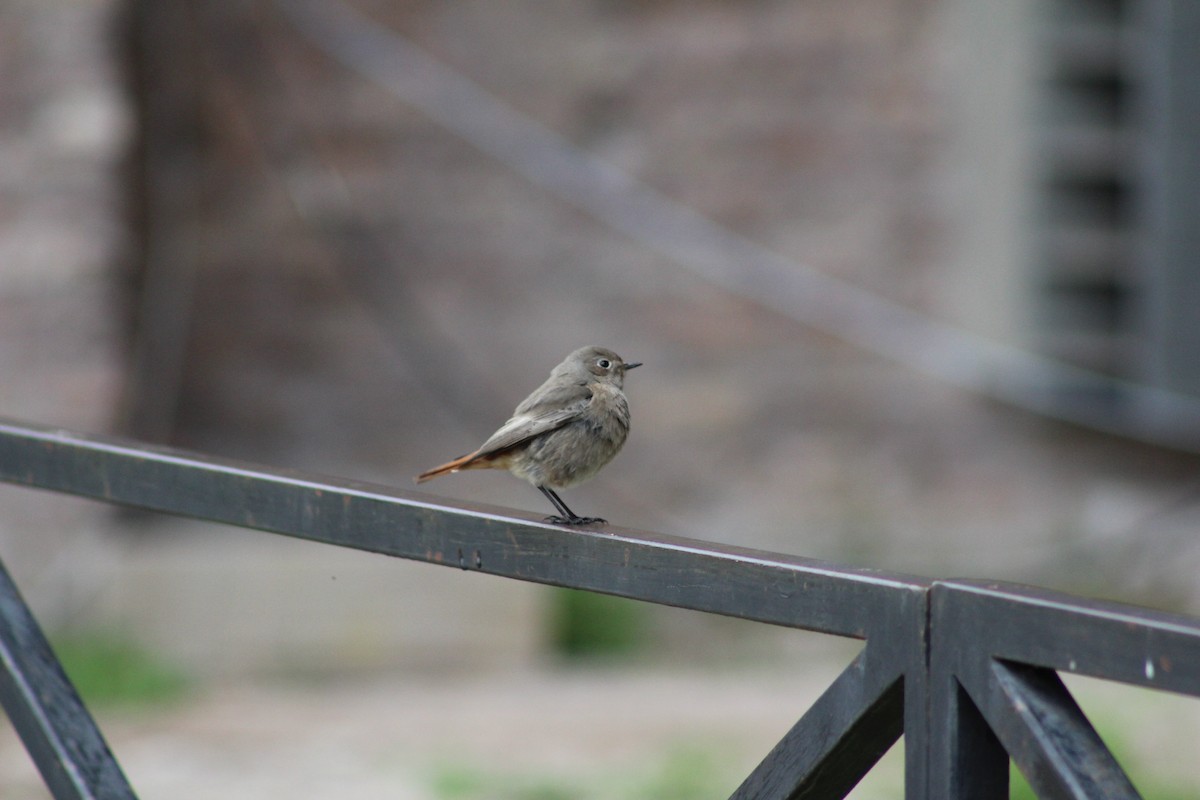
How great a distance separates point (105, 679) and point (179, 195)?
86.1 inches

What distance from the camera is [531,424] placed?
9.50ft

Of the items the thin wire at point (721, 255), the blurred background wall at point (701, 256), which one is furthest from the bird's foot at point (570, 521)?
the thin wire at point (721, 255)

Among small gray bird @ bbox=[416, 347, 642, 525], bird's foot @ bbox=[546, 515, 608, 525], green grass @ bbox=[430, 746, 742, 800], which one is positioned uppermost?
small gray bird @ bbox=[416, 347, 642, 525]

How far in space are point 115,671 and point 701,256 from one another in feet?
9.66

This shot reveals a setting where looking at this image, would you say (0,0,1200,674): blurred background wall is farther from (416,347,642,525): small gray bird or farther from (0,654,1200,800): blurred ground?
(416,347,642,525): small gray bird

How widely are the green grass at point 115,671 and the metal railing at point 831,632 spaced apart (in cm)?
342

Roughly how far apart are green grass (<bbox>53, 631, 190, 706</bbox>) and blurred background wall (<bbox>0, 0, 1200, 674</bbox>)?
1.74ft

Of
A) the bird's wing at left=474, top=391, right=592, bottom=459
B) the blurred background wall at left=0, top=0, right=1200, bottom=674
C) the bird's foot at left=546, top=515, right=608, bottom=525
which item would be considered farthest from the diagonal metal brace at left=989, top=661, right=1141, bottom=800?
the blurred background wall at left=0, top=0, right=1200, bottom=674

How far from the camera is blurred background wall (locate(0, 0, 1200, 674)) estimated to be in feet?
21.7

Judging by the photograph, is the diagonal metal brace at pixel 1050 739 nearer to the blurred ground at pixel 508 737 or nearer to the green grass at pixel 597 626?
the blurred ground at pixel 508 737

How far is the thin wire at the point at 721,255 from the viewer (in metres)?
6.68

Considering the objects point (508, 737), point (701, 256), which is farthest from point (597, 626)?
point (701, 256)

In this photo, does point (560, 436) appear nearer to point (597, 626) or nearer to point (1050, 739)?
point (1050, 739)

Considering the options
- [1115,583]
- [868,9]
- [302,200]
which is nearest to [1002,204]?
[868,9]
